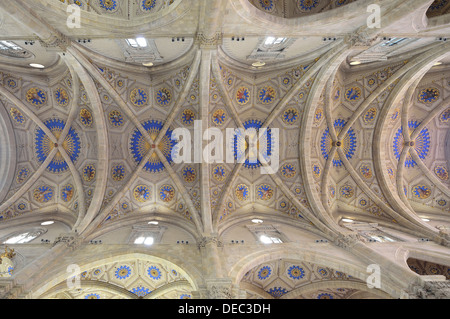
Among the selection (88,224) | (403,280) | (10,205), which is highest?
(10,205)

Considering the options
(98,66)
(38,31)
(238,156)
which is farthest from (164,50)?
(238,156)

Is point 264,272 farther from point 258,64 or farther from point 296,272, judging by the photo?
point 258,64

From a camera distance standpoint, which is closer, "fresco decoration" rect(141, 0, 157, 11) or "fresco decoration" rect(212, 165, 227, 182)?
"fresco decoration" rect(141, 0, 157, 11)

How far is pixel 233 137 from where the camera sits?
1394 cm

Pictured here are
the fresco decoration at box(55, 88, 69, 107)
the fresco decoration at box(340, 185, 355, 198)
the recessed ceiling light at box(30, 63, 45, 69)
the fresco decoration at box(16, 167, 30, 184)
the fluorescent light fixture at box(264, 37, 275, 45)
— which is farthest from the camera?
the fresco decoration at box(340, 185, 355, 198)

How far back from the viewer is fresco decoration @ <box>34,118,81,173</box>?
13.4m

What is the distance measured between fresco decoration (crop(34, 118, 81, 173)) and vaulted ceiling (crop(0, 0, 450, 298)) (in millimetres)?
62

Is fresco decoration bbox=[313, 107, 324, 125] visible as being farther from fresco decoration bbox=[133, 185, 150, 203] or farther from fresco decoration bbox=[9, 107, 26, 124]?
fresco decoration bbox=[9, 107, 26, 124]

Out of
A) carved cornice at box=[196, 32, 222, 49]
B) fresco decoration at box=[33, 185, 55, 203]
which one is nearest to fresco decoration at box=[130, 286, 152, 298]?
fresco decoration at box=[33, 185, 55, 203]

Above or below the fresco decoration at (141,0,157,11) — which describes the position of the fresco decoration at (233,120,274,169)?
below

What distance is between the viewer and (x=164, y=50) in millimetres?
10742

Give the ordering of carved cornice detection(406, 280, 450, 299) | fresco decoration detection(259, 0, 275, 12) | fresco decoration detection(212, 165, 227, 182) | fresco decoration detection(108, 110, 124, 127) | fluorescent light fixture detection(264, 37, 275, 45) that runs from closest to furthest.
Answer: carved cornice detection(406, 280, 450, 299), fluorescent light fixture detection(264, 37, 275, 45), fresco decoration detection(259, 0, 275, 12), fresco decoration detection(108, 110, 124, 127), fresco decoration detection(212, 165, 227, 182)
